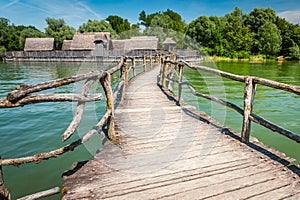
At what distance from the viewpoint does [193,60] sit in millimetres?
39406

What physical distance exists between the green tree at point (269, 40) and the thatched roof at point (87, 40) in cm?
3296

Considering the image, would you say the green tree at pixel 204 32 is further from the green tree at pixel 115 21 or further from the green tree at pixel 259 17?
the green tree at pixel 115 21

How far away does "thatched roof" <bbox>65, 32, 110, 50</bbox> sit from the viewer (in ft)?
136

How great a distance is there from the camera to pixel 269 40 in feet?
148

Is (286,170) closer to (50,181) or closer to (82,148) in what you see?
(50,181)

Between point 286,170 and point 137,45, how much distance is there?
4060cm

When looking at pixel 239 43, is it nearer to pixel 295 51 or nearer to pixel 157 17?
pixel 295 51

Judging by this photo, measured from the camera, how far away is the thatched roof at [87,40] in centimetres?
4142

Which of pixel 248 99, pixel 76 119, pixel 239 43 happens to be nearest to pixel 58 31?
pixel 239 43

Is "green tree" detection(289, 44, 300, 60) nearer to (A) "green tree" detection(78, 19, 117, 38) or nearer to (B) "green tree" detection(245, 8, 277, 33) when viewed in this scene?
(B) "green tree" detection(245, 8, 277, 33)

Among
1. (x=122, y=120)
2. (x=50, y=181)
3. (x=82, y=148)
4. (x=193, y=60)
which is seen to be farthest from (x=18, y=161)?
(x=193, y=60)

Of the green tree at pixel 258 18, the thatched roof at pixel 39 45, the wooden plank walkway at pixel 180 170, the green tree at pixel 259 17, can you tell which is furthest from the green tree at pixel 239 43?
the wooden plank walkway at pixel 180 170

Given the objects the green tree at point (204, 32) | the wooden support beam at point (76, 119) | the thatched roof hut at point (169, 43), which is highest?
the green tree at point (204, 32)

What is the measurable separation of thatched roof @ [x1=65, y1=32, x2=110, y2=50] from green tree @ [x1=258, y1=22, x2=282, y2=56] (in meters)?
33.0
